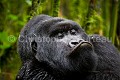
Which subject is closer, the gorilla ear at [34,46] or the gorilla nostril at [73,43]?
the gorilla nostril at [73,43]

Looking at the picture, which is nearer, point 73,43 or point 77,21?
point 73,43

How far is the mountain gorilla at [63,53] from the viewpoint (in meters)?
4.28

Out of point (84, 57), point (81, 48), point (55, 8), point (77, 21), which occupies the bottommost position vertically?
point (77, 21)

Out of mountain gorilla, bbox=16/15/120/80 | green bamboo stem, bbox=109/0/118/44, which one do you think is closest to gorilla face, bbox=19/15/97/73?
mountain gorilla, bbox=16/15/120/80

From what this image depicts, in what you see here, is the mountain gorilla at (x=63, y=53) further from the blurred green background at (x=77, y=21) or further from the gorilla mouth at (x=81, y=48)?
the blurred green background at (x=77, y=21)

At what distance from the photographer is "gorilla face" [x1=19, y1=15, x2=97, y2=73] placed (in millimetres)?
4246

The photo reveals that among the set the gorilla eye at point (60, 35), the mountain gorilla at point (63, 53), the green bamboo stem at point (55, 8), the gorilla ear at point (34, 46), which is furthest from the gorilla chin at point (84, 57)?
the green bamboo stem at point (55, 8)

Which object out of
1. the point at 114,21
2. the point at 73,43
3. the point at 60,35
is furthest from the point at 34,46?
the point at 114,21

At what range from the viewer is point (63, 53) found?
438 cm

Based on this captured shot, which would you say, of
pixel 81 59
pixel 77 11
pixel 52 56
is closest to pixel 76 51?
pixel 81 59

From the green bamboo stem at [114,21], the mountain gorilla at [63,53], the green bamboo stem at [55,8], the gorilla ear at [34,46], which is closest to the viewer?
the mountain gorilla at [63,53]

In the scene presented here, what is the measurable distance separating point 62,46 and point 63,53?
3.0 inches

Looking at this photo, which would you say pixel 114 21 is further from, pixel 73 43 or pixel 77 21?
pixel 73 43

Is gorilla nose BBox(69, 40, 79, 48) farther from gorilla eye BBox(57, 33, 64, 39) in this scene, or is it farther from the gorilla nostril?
gorilla eye BBox(57, 33, 64, 39)
